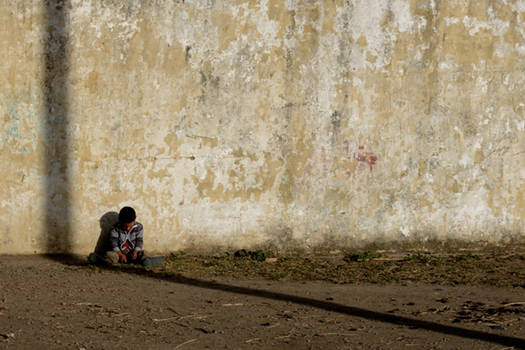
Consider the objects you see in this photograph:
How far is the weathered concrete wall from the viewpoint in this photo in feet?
23.9

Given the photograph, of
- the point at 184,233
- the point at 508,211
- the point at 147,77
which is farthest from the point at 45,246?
the point at 508,211

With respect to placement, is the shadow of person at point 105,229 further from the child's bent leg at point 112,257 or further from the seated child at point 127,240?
the child's bent leg at point 112,257

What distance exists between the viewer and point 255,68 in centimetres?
A: 750

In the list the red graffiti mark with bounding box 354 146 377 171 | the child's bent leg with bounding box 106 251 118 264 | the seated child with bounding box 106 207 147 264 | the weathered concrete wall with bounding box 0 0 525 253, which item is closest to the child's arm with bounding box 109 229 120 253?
the seated child with bounding box 106 207 147 264

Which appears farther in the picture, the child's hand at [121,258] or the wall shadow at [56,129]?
the wall shadow at [56,129]

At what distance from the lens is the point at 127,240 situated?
7270mm

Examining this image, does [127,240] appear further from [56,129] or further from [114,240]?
[56,129]

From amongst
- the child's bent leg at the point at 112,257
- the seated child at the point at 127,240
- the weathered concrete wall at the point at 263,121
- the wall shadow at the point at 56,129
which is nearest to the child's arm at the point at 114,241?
the seated child at the point at 127,240

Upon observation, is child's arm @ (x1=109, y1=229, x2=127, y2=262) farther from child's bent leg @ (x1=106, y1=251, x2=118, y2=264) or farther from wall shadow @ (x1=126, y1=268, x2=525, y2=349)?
wall shadow @ (x1=126, y1=268, x2=525, y2=349)

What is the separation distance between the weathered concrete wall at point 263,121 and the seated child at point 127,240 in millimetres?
217

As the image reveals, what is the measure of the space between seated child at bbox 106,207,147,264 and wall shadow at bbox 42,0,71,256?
56cm

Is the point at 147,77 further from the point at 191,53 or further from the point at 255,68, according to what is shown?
the point at 255,68

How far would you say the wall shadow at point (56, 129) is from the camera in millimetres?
7227

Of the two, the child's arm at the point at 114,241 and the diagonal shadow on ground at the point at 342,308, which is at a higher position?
the child's arm at the point at 114,241
